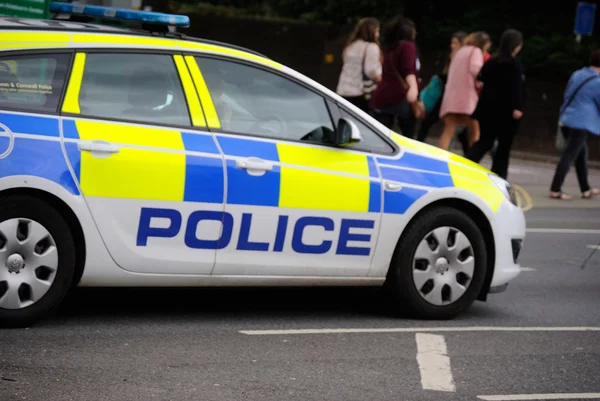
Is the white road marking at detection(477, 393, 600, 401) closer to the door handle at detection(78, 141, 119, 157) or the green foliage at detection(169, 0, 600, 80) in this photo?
the door handle at detection(78, 141, 119, 157)

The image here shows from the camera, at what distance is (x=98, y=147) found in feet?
20.5

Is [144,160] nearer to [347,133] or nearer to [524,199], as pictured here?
[347,133]

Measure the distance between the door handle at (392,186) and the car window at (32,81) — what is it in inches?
75.3

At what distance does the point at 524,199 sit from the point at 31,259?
9003 millimetres

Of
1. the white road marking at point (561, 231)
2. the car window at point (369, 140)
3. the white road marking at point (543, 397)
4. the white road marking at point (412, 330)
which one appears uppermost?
the car window at point (369, 140)

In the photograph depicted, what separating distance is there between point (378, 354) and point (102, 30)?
231 centimetres

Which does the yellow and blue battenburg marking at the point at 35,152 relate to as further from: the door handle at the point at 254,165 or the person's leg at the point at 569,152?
the person's leg at the point at 569,152

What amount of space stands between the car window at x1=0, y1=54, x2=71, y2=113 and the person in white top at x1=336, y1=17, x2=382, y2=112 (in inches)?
270

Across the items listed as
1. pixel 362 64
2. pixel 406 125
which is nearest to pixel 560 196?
pixel 406 125

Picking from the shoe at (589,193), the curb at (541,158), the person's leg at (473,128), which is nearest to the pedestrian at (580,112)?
the shoe at (589,193)

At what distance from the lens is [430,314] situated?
288 inches

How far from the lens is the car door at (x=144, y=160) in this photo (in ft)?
20.6

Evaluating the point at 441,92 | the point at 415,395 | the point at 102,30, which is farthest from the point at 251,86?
the point at 441,92

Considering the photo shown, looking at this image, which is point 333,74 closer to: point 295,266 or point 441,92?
point 441,92
